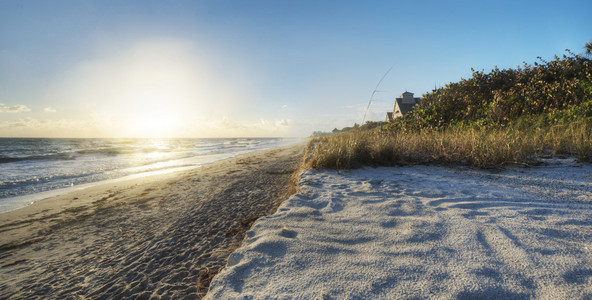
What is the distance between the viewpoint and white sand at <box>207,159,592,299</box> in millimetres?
1242

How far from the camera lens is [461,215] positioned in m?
2.11

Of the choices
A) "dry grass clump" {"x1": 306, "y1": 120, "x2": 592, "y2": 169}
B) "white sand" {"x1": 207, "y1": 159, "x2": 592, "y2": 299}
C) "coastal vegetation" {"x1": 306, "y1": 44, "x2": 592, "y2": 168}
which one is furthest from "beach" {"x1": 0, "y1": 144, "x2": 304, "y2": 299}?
"coastal vegetation" {"x1": 306, "y1": 44, "x2": 592, "y2": 168}

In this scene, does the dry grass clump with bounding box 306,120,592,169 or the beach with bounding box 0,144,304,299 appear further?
the dry grass clump with bounding box 306,120,592,169

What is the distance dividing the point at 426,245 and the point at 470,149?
344 cm

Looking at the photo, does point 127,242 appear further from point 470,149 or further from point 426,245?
point 470,149

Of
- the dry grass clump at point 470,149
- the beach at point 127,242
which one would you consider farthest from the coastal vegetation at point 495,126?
the beach at point 127,242

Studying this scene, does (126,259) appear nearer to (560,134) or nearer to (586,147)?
(586,147)

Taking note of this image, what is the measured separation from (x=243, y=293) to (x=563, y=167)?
4.86 metres

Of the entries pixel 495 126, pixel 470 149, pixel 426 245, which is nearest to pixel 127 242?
pixel 426 245

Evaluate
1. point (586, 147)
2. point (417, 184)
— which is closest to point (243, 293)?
point (417, 184)

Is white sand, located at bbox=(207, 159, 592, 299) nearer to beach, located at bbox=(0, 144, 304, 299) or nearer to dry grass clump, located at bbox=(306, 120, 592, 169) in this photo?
beach, located at bbox=(0, 144, 304, 299)

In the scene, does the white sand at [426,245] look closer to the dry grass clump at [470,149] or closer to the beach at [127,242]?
the beach at [127,242]

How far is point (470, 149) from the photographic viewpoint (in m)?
4.12

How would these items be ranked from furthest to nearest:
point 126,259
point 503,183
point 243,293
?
point 503,183 < point 126,259 < point 243,293
